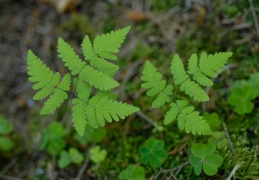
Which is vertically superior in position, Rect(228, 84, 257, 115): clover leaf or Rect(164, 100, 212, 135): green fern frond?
Rect(164, 100, 212, 135): green fern frond

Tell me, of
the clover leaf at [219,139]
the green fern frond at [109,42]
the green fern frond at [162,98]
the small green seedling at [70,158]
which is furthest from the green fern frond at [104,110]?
the small green seedling at [70,158]

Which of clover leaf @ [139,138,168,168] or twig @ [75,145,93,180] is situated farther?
twig @ [75,145,93,180]

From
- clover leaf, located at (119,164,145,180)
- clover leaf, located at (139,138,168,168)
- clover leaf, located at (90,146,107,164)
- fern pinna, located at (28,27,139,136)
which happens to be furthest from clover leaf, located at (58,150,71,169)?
fern pinna, located at (28,27,139,136)

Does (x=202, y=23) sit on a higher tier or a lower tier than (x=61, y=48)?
lower

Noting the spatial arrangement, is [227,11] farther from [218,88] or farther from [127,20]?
[127,20]

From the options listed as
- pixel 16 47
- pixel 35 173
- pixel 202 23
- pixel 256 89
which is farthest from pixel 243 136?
pixel 16 47

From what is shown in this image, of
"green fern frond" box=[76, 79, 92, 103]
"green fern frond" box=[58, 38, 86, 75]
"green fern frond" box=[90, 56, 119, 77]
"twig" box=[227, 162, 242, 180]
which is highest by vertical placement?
"green fern frond" box=[58, 38, 86, 75]

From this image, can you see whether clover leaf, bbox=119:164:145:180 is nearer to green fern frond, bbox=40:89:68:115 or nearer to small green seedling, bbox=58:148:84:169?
small green seedling, bbox=58:148:84:169
